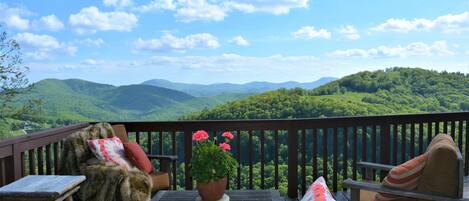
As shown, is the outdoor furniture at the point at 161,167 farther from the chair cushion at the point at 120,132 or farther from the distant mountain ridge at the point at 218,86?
the distant mountain ridge at the point at 218,86

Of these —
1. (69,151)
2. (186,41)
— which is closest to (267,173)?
(69,151)

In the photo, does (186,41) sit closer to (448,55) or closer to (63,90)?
(63,90)

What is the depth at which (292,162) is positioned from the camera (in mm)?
4391

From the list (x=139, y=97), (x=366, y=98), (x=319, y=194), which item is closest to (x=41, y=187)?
(x=319, y=194)

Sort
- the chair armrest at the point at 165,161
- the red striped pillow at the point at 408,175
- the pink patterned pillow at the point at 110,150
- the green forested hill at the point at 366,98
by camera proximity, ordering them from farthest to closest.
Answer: the green forested hill at the point at 366,98 → the chair armrest at the point at 165,161 → the pink patterned pillow at the point at 110,150 → the red striped pillow at the point at 408,175

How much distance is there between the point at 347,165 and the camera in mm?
4602

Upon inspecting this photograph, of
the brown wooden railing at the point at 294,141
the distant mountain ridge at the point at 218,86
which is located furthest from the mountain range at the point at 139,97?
the brown wooden railing at the point at 294,141

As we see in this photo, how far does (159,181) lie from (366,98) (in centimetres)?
728

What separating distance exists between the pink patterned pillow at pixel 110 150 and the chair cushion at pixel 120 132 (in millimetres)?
245

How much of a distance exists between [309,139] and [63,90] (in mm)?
8023

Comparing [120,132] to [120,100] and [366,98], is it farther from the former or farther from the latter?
[120,100]

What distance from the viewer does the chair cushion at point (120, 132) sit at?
13.8 feet

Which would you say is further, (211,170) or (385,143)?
(385,143)

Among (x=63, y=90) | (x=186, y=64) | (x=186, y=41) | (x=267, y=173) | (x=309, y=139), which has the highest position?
(x=186, y=41)
